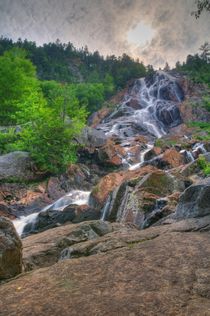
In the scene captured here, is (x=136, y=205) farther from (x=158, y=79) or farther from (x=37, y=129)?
(x=158, y=79)

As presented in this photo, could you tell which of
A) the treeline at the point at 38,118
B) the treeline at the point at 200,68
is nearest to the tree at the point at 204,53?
the treeline at the point at 200,68

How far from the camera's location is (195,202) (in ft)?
35.4

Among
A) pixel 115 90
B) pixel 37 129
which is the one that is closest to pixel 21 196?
pixel 37 129

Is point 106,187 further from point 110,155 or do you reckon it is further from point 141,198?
point 110,155

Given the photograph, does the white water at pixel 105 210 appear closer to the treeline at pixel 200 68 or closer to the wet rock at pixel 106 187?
the wet rock at pixel 106 187

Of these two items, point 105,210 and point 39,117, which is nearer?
point 105,210

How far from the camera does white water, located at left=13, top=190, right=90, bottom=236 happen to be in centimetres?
2235

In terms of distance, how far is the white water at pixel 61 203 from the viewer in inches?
880

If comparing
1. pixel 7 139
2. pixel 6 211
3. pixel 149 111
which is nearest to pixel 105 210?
pixel 6 211

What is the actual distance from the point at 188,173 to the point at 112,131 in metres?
33.2

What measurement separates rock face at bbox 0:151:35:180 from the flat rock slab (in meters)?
22.2

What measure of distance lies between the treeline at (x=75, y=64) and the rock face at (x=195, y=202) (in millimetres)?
96883

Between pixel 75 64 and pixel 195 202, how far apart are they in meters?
141

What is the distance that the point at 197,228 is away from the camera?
8695mm
